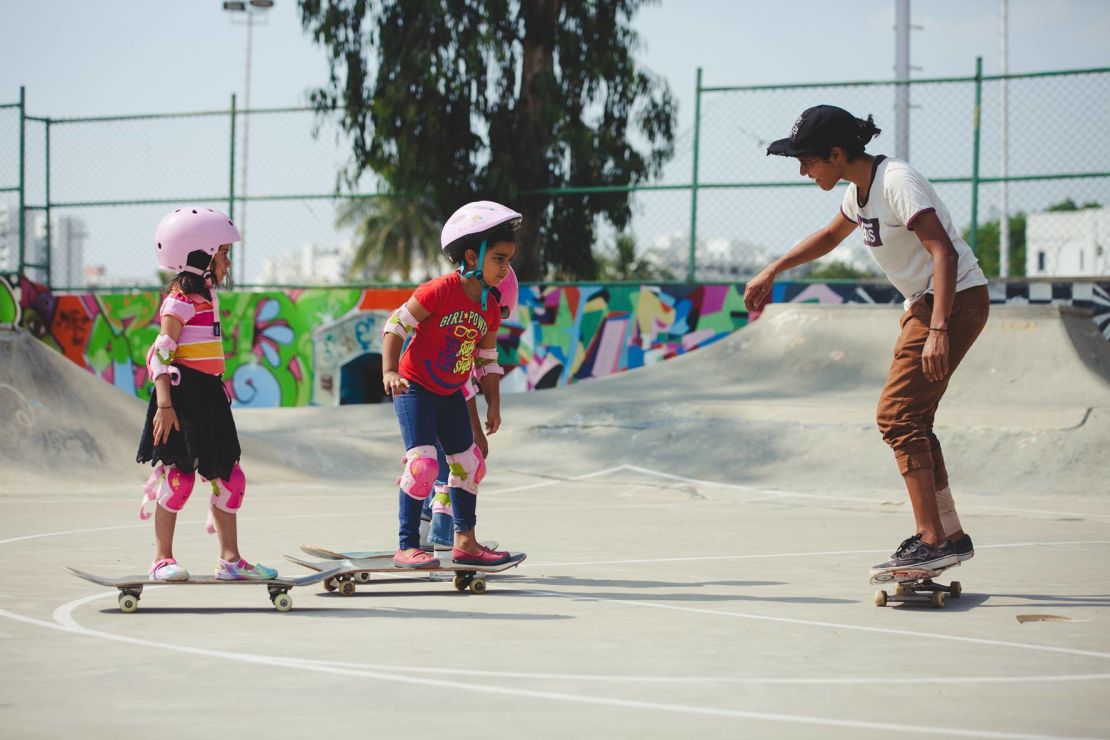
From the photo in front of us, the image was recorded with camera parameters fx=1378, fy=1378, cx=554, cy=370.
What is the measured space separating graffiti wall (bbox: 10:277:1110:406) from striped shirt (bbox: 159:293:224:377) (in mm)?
13412

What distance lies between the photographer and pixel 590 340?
66.4 feet

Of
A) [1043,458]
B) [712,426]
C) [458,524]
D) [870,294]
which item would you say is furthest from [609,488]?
[870,294]

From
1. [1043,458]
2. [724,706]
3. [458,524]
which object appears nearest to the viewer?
[724,706]

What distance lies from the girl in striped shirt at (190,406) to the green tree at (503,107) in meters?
15.8

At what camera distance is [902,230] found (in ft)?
20.4

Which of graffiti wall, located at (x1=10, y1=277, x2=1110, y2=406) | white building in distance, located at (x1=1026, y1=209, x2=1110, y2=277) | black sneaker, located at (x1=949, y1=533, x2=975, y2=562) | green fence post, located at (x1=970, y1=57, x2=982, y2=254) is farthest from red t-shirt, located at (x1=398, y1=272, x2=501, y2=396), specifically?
white building in distance, located at (x1=1026, y1=209, x2=1110, y2=277)

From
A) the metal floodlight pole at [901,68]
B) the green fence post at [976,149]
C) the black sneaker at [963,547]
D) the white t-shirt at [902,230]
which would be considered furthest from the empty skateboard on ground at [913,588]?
the metal floodlight pole at [901,68]

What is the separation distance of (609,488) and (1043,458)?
12.6ft

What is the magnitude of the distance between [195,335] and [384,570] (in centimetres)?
137

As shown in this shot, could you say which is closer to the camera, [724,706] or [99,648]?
[724,706]

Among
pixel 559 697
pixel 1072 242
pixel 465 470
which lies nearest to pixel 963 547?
pixel 465 470

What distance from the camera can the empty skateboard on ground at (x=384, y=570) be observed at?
6344mm

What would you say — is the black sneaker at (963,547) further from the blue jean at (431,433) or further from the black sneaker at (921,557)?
the blue jean at (431,433)

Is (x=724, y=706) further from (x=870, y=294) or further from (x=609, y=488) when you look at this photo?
(x=870, y=294)
